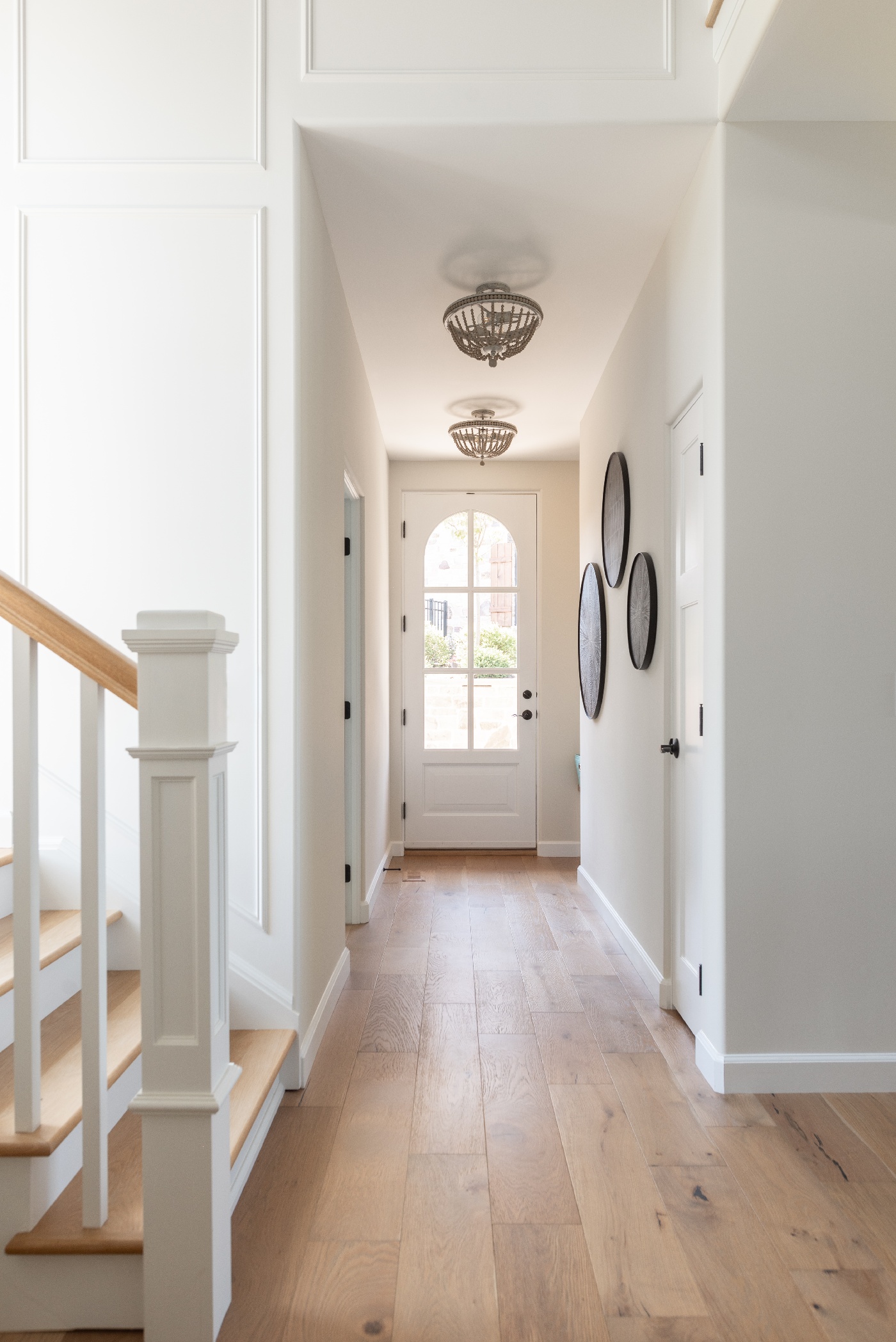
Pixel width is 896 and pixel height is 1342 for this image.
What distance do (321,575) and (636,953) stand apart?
1870 millimetres

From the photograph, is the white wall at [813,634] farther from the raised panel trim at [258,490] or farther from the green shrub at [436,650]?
the green shrub at [436,650]

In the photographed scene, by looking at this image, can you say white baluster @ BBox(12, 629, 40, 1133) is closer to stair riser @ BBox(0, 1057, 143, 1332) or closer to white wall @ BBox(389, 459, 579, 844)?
stair riser @ BBox(0, 1057, 143, 1332)

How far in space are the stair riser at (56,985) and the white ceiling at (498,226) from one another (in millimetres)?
2156

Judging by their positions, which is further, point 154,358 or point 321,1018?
point 321,1018

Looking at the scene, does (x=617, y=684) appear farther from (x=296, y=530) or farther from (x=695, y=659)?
(x=296, y=530)

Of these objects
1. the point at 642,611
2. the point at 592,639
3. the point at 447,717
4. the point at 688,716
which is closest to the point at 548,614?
the point at 447,717

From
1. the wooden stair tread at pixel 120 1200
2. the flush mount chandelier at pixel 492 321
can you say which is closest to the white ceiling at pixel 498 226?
the flush mount chandelier at pixel 492 321

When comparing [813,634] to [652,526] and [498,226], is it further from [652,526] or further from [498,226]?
[498,226]

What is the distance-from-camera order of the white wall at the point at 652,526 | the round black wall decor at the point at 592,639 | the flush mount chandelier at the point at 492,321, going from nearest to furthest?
the white wall at the point at 652,526
the flush mount chandelier at the point at 492,321
the round black wall decor at the point at 592,639

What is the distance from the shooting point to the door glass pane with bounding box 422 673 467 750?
18.7ft

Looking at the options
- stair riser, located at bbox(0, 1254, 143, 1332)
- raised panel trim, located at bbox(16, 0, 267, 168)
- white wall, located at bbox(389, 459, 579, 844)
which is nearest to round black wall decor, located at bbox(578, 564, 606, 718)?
white wall, located at bbox(389, 459, 579, 844)

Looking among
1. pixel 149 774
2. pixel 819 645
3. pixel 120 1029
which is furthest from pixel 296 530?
pixel 819 645

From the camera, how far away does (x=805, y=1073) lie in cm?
226

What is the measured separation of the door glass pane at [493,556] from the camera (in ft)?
18.7
